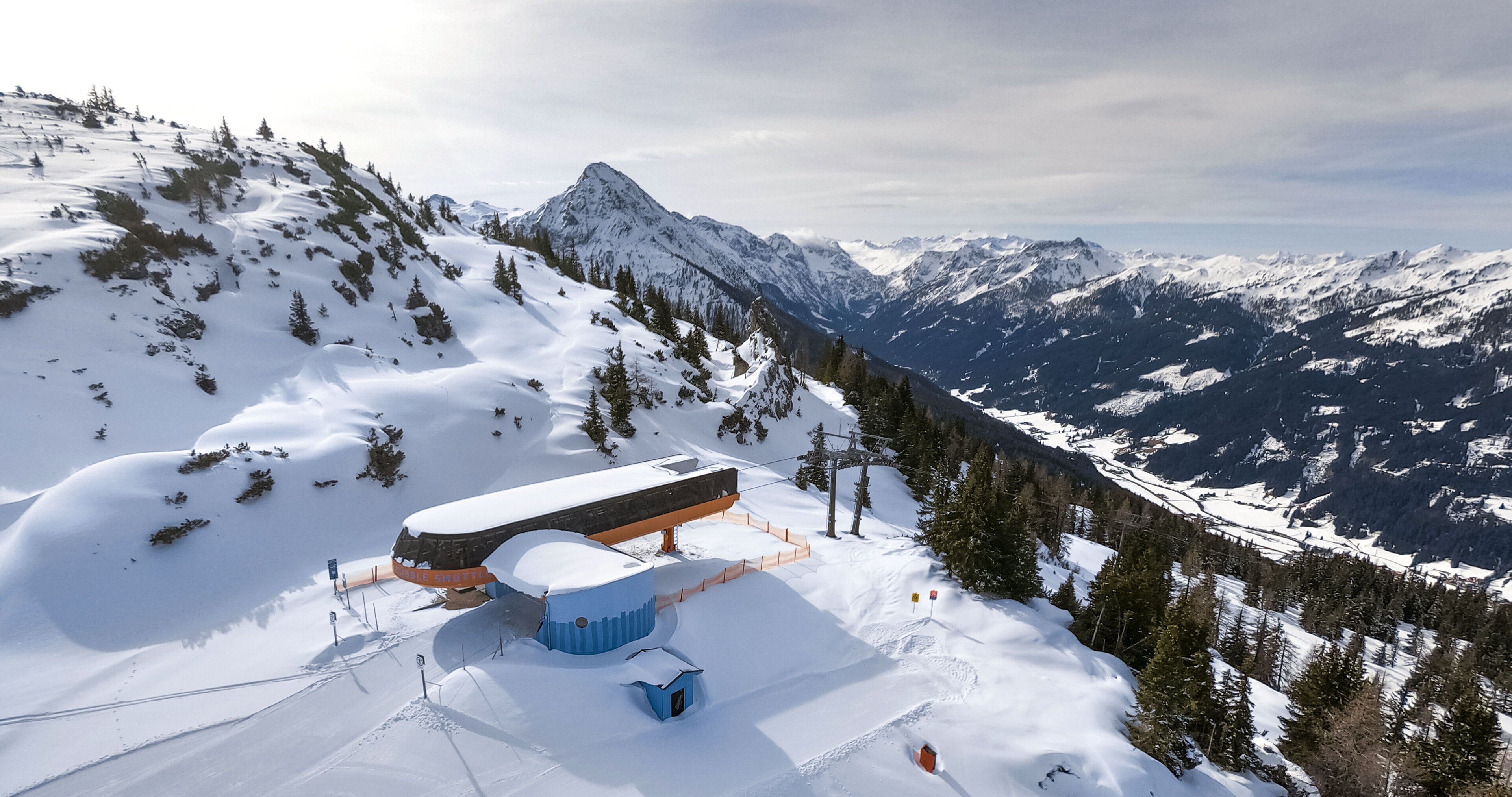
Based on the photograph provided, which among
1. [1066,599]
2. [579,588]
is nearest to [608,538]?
[579,588]

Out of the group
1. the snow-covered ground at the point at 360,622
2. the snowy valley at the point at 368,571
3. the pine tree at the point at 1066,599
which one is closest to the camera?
the snow-covered ground at the point at 360,622

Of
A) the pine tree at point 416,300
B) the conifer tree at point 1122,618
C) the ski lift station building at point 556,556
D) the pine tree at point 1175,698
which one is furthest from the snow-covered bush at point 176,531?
the conifer tree at point 1122,618

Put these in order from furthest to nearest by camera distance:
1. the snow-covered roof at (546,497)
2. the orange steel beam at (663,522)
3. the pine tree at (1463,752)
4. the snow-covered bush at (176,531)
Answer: the orange steel beam at (663,522) < the snow-covered bush at (176,531) < the snow-covered roof at (546,497) < the pine tree at (1463,752)

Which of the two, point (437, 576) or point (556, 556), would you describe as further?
point (556, 556)

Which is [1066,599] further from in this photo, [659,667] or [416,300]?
[416,300]

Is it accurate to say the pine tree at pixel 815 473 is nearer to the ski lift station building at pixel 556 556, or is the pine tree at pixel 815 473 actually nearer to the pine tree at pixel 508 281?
the ski lift station building at pixel 556 556
